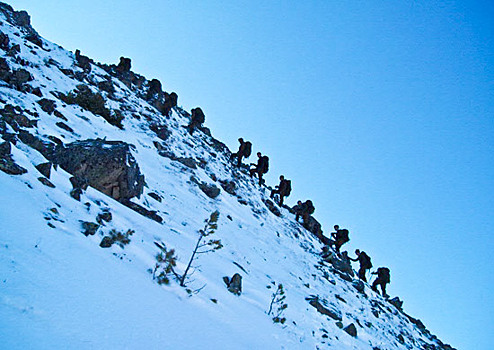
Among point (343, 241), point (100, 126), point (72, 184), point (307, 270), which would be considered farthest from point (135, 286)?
point (343, 241)

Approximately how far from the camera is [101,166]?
7.21 meters


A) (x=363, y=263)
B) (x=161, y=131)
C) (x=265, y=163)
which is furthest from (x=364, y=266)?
(x=161, y=131)

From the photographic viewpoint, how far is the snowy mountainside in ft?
9.18

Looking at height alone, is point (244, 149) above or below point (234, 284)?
above

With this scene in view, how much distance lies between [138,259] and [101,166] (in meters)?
3.26

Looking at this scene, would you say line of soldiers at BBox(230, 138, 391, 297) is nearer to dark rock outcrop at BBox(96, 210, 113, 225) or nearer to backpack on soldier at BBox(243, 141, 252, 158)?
backpack on soldier at BBox(243, 141, 252, 158)

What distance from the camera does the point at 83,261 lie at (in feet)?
11.8

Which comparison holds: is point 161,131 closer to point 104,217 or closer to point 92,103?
point 92,103

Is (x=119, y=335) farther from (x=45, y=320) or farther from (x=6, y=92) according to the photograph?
(x=6, y=92)

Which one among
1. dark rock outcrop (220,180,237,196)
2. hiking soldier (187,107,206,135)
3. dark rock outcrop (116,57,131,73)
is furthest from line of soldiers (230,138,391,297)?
dark rock outcrop (116,57,131,73)

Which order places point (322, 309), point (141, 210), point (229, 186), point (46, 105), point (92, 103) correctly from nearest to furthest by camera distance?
point (141, 210)
point (46, 105)
point (322, 309)
point (92, 103)
point (229, 186)

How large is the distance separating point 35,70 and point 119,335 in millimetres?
13176

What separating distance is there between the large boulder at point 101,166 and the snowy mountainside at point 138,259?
36 cm

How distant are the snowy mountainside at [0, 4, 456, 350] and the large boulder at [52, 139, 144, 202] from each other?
0.36 m
